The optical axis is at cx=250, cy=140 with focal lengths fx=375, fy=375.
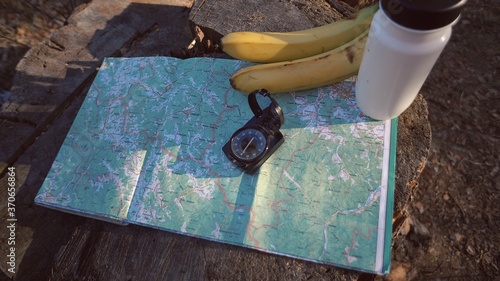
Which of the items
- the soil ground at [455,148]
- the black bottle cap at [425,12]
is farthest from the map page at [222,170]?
the soil ground at [455,148]

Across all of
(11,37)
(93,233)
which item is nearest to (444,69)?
(93,233)

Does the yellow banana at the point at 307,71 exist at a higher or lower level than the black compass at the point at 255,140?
higher

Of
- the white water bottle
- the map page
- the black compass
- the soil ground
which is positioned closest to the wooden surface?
the map page

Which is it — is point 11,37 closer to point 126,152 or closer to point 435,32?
point 126,152

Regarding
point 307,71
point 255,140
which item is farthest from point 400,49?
point 255,140

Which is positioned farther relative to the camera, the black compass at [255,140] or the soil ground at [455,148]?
the soil ground at [455,148]

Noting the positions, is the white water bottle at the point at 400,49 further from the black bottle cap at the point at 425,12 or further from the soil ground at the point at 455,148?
the soil ground at the point at 455,148

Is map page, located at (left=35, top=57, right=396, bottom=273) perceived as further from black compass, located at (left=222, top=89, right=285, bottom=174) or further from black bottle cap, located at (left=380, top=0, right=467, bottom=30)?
black bottle cap, located at (left=380, top=0, right=467, bottom=30)
